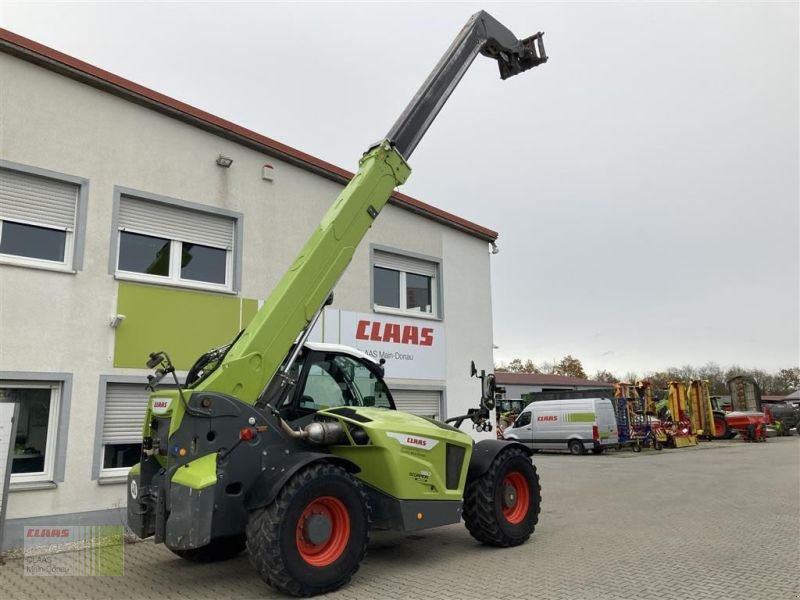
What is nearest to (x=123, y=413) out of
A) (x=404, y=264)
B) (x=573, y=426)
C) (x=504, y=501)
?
(x=504, y=501)

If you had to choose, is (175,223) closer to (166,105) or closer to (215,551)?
(166,105)

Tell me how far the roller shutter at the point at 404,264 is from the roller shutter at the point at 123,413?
5131 mm

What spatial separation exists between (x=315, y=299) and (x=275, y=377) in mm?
886

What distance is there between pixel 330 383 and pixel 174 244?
13.1ft

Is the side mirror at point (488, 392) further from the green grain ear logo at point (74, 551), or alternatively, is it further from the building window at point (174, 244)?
the building window at point (174, 244)

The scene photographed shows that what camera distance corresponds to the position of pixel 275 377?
599 centimetres

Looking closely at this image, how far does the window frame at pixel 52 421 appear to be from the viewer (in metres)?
7.42

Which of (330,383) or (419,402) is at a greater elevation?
(330,383)

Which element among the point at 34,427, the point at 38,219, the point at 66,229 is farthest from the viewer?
the point at 66,229

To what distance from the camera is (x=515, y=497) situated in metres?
7.46

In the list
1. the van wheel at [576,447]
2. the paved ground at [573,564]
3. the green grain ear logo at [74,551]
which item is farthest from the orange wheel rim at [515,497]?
the van wheel at [576,447]

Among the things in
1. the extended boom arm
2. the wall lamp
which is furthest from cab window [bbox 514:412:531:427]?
the extended boom arm

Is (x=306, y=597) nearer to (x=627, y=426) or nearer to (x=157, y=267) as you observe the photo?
(x=157, y=267)

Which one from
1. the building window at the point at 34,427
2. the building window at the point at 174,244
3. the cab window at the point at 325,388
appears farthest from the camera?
the building window at the point at 174,244
